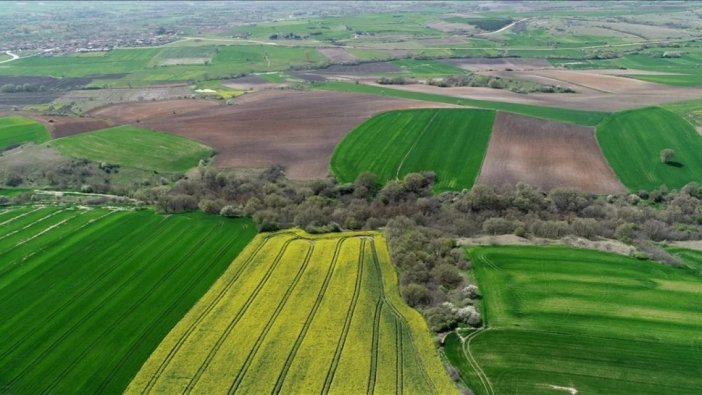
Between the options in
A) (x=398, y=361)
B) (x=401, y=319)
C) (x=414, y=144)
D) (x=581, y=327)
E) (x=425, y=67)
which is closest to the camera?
(x=398, y=361)

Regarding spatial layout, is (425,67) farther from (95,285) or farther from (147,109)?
(95,285)

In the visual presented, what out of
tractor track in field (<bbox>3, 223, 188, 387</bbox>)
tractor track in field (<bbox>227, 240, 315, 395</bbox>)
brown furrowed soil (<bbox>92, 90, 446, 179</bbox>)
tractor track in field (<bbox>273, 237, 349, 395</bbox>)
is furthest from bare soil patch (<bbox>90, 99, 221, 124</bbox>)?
tractor track in field (<bbox>273, 237, 349, 395</bbox>)

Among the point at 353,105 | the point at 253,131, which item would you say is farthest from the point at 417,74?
the point at 253,131

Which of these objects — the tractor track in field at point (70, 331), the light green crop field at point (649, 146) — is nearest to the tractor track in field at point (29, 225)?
the tractor track in field at point (70, 331)

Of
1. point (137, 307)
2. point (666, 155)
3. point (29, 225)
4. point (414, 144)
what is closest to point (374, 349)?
point (137, 307)

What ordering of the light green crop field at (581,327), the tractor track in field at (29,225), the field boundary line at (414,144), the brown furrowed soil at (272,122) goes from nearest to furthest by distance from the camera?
1. the light green crop field at (581,327)
2. the tractor track in field at (29,225)
3. the field boundary line at (414,144)
4. the brown furrowed soil at (272,122)

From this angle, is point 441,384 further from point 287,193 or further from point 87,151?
point 87,151

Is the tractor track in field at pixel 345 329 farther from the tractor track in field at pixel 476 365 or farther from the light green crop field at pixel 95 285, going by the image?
the light green crop field at pixel 95 285

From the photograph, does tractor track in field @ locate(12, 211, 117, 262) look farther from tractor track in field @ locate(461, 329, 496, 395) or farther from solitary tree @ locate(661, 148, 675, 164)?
solitary tree @ locate(661, 148, 675, 164)
